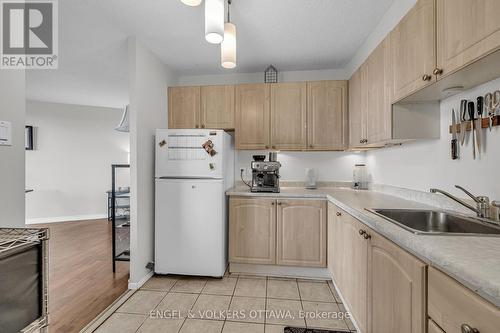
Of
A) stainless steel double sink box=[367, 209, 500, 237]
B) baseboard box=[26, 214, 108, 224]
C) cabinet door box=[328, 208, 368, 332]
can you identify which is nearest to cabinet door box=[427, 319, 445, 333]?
stainless steel double sink box=[367, 209, 500, 237]

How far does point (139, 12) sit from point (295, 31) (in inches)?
54.7

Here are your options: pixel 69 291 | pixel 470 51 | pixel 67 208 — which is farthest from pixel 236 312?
pixel 67 208

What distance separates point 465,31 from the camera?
102 cm

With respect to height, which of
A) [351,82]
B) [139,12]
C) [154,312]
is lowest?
[154,312]

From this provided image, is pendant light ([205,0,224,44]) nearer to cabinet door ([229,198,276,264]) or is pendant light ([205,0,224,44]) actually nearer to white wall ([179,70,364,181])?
cabinet door ([229,198,276,264])

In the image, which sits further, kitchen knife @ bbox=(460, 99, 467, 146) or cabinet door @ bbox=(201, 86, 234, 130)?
cabinet door @ bbox=(201, 86, 234, 130)

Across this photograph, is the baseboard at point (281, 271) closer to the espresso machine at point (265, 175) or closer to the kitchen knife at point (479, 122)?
the espresso machine at point (265, 175)

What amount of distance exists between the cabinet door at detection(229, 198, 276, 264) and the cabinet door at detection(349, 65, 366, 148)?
1.08 meters

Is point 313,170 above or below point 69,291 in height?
above

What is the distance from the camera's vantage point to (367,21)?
2100 millimetres

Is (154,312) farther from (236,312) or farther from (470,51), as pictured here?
(470,51)

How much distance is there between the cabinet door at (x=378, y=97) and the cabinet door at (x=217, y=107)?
5.02 ft

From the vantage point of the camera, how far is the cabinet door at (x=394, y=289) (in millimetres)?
873

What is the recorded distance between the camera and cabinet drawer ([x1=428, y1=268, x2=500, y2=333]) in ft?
1.90
